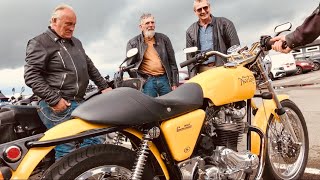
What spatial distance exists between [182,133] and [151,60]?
10.6 feet

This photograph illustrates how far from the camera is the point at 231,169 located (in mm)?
3012

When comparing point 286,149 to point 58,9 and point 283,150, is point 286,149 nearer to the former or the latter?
point 283,150

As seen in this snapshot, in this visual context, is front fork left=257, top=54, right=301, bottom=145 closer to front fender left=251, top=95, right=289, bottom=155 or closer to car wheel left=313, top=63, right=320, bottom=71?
front fender left=251, top=95, right=289, bottom=155

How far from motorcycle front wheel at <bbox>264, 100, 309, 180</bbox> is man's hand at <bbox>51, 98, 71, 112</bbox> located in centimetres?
190

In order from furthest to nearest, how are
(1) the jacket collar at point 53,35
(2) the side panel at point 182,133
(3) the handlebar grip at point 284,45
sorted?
(1) the jacket collar at point 53,35
(3) the handlebar grip at point 284,45
(2) the side panel at point 182,133

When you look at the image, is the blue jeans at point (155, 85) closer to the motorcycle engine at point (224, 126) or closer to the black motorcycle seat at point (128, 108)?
the motorcycle engine at point (224, 126)

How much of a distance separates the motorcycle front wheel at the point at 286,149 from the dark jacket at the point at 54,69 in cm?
190

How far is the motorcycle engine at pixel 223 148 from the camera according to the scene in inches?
113

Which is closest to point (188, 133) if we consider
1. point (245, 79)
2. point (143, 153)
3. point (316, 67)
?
point (143, 153)

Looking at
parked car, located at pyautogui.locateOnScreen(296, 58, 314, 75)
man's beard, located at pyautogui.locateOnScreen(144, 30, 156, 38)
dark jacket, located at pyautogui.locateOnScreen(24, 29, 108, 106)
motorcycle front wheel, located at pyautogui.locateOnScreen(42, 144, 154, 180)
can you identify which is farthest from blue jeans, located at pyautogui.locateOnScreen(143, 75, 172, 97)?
A: parked car, located at pyautogui.locateOnScreen(296, 58, 314, 75)

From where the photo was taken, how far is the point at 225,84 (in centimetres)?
305

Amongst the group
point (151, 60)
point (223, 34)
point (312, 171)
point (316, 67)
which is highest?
point (223, 34)

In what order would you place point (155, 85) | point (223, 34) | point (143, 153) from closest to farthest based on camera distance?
point (143, 153) < point (223, 34) < point (155, 85)

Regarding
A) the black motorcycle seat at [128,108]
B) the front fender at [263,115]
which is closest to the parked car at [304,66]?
the front fender at [263,115]
